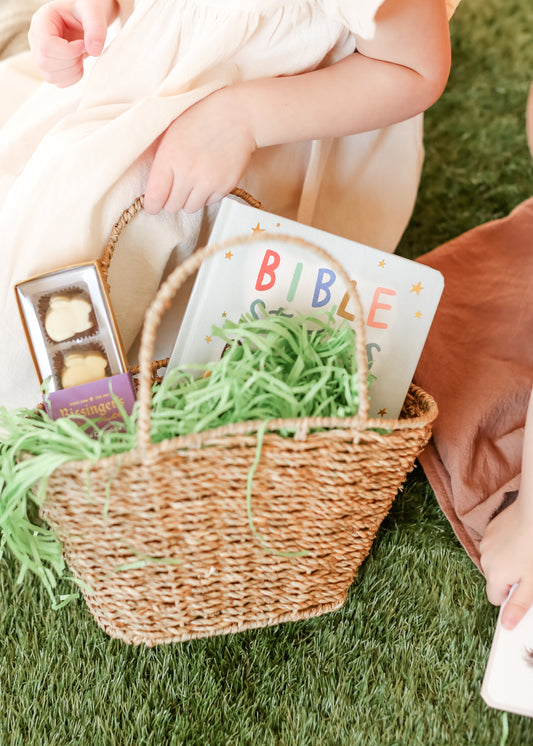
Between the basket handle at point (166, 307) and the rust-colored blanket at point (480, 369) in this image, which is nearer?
the basket handle at point (166, 307)

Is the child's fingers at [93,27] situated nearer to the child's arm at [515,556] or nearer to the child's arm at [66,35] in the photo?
the child's arm at [66,35]

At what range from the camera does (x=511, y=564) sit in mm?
839

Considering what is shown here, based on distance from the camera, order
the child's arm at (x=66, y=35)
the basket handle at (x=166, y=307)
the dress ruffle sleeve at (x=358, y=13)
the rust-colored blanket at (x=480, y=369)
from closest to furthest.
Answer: the basket handle at (x=166, y=307) → the dress ruffle sleeve at (x=358, y=13) → the child's arm at (x=66, y=35) → the rust-colored blanket at (x=480, y=369)

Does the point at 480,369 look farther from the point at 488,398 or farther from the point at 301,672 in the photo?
the point at 301,672

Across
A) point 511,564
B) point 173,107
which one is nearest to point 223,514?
point 511,564

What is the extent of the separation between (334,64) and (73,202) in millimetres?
400

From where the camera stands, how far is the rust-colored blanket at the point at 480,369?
3.23 feet

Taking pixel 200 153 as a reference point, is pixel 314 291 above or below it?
below

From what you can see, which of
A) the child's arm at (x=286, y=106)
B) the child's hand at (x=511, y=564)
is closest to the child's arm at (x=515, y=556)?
the child's hand at (x=511, y=564)

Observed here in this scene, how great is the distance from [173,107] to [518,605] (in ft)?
2.53

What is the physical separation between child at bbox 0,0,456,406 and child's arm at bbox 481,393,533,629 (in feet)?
1.62

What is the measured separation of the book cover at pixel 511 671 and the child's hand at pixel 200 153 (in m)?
0.68

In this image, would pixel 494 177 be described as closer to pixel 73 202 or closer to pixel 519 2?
pixel 519 2

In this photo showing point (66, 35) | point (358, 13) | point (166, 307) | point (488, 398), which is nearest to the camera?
point (166, 307)
